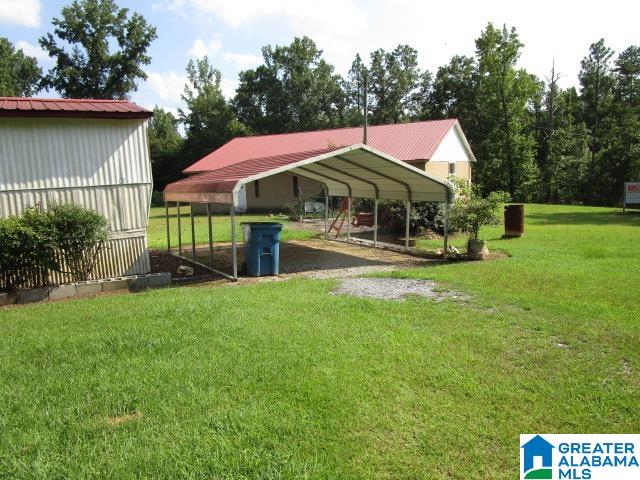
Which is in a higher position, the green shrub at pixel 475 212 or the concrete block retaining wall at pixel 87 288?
the green shrub at pixel 475 212

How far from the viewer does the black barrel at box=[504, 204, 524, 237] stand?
1650 cm

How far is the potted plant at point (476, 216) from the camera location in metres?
12.1

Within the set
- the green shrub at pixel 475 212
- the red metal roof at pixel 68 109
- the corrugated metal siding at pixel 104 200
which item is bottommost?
the green shrub at pixel 475 212

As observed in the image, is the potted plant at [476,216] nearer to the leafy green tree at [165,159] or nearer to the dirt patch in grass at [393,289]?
the dirt patch in grass at [393,289]

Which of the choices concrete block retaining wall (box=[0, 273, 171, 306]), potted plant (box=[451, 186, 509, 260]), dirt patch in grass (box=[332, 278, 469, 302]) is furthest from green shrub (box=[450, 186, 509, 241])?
concrete block retaining wall (box=[0, 273, 171, 306])

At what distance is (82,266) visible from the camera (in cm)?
960

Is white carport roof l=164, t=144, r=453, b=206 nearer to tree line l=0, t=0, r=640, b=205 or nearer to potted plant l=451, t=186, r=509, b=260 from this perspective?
potted plant l=451, t=186, r=509, b=260

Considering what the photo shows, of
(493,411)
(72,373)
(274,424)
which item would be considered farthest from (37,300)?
→ (493,411)

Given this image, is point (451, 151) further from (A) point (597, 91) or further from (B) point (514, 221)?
(A) point (597, 91)

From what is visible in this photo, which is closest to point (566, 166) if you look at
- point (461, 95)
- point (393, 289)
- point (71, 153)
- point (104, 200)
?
point (461, 95)

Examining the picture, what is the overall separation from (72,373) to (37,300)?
478 cm

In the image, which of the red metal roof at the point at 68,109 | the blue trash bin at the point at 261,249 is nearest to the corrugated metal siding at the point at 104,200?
the red metal roof at the point at 68,109

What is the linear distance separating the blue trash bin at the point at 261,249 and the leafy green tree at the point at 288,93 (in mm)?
45336

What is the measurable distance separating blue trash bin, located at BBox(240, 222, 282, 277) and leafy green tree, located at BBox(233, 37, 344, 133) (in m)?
45.3
